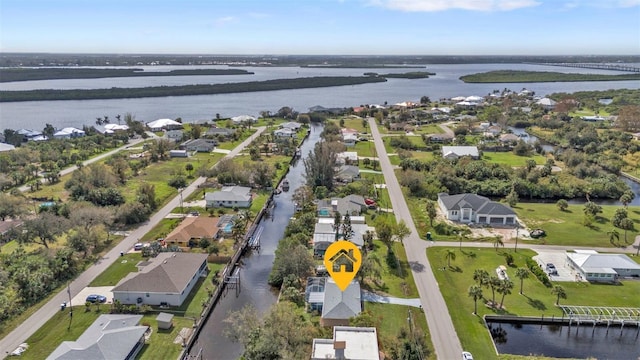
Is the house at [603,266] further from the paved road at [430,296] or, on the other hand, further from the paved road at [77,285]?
the paved road at [77,285]

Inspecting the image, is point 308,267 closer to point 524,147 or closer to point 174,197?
point 174,197

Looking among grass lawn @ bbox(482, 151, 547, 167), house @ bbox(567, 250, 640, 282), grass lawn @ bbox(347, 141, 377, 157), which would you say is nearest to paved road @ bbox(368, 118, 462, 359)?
house @ bbox(567, 250, 640, 282)

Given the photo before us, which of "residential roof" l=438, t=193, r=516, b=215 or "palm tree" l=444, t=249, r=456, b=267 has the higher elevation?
"residential roof" l=438, t=193, r=516, b=215

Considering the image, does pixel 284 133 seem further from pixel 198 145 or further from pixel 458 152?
pixel 458 152

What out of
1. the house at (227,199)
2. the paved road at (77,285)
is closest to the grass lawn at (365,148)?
the house at (227,199)

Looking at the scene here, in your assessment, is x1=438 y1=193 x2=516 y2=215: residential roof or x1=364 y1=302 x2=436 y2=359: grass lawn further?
x1=438 y1=193 x2=516 y2=215: residential roof

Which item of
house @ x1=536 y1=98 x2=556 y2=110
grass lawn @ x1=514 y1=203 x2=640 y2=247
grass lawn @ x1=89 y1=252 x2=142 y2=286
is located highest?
house @ x1=536 y1=98 x2=556 y2=110

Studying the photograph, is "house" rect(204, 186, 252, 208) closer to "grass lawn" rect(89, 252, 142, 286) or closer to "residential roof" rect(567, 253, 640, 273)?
"grass lawn" rect(89, 252, 142, 286)

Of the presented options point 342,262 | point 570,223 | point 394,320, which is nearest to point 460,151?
point 570,223
